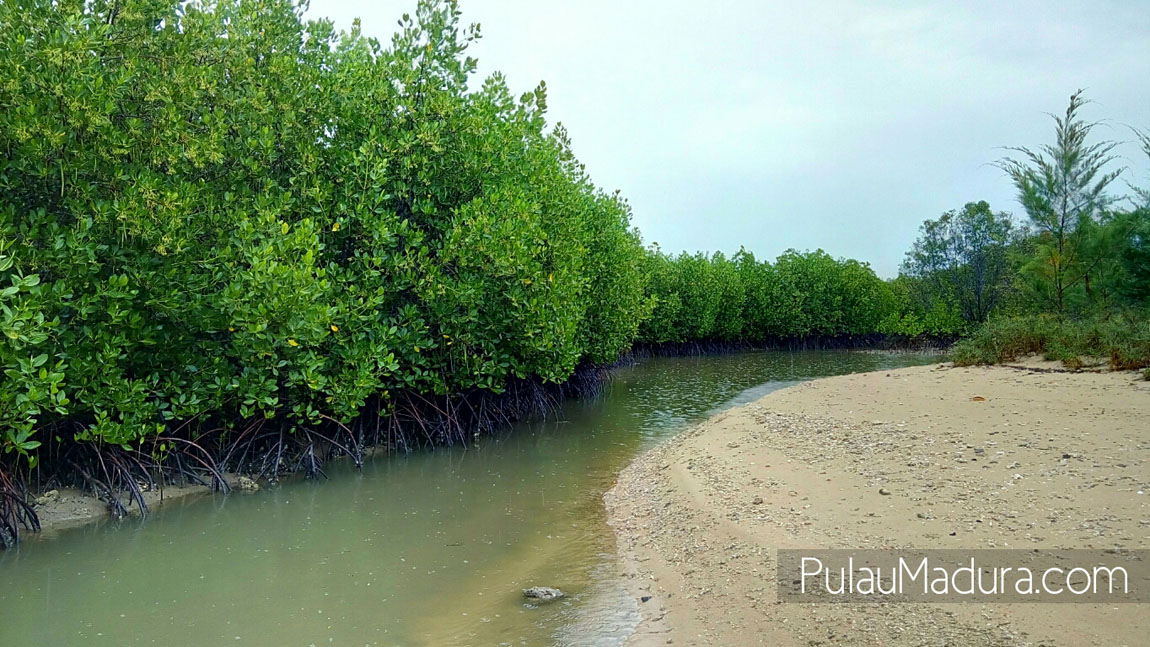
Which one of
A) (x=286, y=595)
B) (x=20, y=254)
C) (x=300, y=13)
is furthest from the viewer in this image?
(x=300, y=13)

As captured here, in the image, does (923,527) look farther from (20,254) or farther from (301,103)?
(301,103)

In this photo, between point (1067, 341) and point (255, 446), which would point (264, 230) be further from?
point (1067, 341)

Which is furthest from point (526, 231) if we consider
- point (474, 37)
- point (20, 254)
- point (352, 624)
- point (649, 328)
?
point (649, 328)

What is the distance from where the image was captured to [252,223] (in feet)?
35.5

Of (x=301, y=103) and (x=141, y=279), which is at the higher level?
(x=301, y=103)

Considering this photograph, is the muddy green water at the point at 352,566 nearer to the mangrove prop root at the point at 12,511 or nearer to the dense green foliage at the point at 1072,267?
the mangrove prop root at the point at 12,511

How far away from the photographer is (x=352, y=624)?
647cm

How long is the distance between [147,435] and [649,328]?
30.5 m

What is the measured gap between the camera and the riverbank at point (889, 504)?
16.8 ft

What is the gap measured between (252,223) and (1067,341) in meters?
15.6

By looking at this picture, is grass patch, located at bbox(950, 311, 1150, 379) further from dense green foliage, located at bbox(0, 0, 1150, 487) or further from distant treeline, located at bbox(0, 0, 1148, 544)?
distant treeline, located at bbox(0, 0, 1148, 544)

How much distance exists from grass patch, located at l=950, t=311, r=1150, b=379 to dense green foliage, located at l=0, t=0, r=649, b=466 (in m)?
9.58

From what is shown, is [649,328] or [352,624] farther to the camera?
[649,328]

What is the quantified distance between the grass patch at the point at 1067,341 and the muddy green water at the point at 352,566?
910cm
